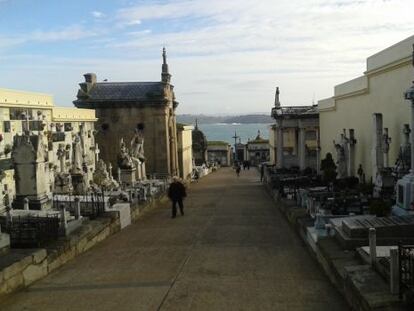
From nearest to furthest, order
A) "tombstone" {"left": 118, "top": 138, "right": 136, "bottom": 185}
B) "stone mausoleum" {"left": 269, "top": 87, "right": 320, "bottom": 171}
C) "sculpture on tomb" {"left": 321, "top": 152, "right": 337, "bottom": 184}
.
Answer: "sculpture on tomb" {"left": 321, "top": 152, "right": 337, "bottom": 184}, "tombstone" {"left": 118, "top": 138, "right": 136, "bottom": 185}, "stone mausoleum" {"left": 269, "top": 87, "right": 320, "bottom": 171}

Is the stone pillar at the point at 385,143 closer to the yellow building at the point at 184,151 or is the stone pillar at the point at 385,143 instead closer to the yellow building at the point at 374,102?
the yellow building at the point at 374,102

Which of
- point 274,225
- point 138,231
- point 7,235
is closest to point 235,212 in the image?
point 274,225

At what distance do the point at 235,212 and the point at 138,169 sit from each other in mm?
10167

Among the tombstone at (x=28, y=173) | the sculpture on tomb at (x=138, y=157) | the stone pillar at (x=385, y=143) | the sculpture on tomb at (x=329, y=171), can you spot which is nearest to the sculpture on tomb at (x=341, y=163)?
the sculpture on tomb at (x=329, y=171)

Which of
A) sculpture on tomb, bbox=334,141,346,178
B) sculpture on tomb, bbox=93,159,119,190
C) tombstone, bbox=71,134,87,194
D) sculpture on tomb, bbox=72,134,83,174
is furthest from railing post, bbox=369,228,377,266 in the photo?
sculpture on tomb, bbox=334,141,346,178

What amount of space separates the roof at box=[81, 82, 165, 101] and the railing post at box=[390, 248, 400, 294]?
1125 inches

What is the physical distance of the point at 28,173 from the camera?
14242mm

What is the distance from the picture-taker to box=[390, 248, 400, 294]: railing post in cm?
651

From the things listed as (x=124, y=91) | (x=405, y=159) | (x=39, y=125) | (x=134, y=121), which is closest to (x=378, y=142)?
(x=405, y=159)

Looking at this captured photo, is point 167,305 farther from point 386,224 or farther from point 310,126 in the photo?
point 310,126

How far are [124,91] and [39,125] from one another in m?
15.0

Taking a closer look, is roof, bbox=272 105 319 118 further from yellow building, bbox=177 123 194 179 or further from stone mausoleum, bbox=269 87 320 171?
yellow building, bbox=177 123 194 179

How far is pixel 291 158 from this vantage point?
39844mm

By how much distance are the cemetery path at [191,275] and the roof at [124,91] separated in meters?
20.9
